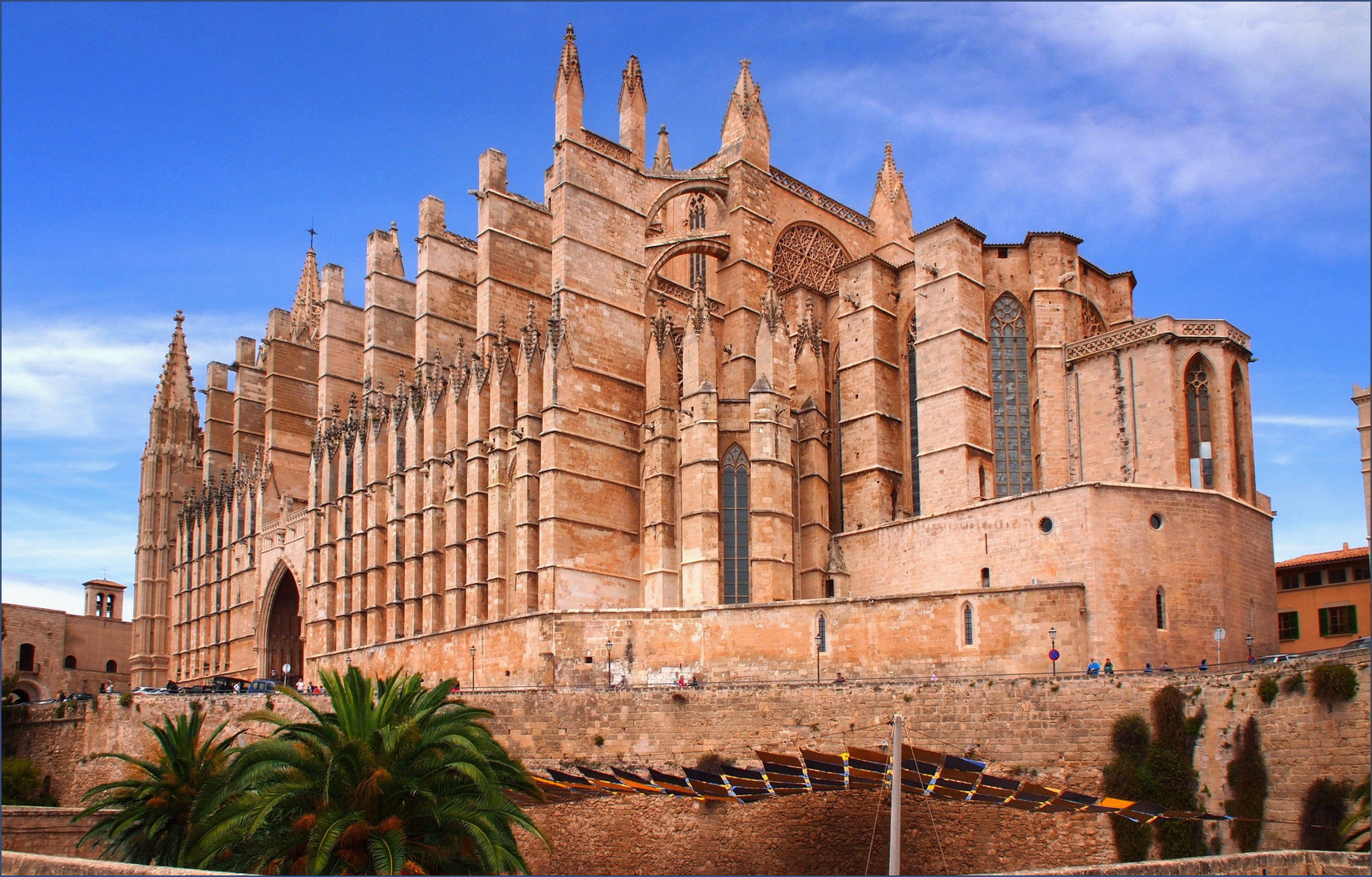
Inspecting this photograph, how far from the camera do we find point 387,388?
44.1 m

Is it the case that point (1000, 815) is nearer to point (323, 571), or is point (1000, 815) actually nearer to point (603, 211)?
point (603, 211)

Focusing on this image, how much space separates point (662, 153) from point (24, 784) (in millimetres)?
29139

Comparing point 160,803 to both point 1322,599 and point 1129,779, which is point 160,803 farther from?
point 1322,599

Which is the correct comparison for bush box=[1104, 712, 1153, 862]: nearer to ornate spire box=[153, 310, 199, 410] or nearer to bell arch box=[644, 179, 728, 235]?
bell arch box=[644, 179, 728, 235]

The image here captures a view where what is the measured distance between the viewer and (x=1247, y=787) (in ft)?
72.1

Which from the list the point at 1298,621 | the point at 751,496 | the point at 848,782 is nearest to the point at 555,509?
the point at 751,496

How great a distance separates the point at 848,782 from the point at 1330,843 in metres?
7.23

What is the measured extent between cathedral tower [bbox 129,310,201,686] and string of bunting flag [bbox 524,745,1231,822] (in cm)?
3221

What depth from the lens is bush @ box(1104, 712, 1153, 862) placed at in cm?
2245

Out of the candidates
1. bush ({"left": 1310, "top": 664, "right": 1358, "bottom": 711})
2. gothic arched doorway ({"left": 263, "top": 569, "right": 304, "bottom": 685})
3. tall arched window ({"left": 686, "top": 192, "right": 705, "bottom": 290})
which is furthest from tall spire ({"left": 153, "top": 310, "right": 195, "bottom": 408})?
bush ({"left": 1310, "top": 664, "right": 1358, "bottom": 711})

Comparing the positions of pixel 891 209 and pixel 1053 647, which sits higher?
pixel 891 209

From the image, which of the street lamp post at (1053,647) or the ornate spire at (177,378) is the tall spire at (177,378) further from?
the street lamp post at (1053,647)

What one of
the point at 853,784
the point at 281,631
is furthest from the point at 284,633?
the point at 853,784

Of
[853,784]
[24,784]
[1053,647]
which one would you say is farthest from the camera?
[24,784]
